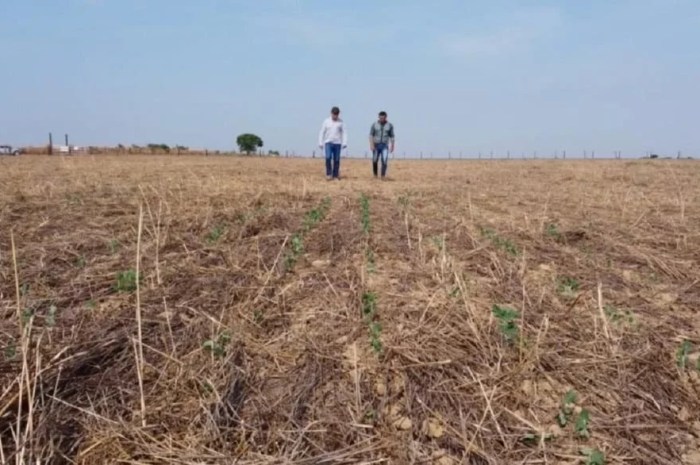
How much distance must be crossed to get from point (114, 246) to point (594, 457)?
14.1ft

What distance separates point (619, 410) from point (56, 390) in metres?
2.60

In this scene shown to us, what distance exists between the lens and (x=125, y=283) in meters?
3.61

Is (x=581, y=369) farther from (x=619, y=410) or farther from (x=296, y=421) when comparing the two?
(x=296, y=421)

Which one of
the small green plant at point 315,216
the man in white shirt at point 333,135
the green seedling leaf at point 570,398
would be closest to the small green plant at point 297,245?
the small green plant at point 315,216

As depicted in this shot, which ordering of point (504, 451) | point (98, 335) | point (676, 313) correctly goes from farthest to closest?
point (676, 313) < point (98, 335) < point (504, 451)

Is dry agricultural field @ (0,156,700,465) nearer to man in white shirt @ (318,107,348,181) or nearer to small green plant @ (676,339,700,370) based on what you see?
small green plant @ (676,339,700,370)

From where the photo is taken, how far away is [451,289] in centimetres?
366

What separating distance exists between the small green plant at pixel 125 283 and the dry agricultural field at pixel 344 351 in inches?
0.6

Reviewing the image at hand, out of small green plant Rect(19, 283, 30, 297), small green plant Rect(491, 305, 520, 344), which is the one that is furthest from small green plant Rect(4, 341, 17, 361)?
small green plant Rect(491, 305, 520, 344)

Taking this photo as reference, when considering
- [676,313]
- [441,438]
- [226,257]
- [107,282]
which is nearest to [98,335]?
[107,282]

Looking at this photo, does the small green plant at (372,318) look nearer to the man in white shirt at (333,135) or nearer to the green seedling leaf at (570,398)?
the green seedling leaf at (570,398)

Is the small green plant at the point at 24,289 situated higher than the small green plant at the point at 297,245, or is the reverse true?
the small green plant at the point at 297,245

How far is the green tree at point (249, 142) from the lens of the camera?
3472 inches

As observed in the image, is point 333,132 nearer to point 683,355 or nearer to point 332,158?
point 332,158
